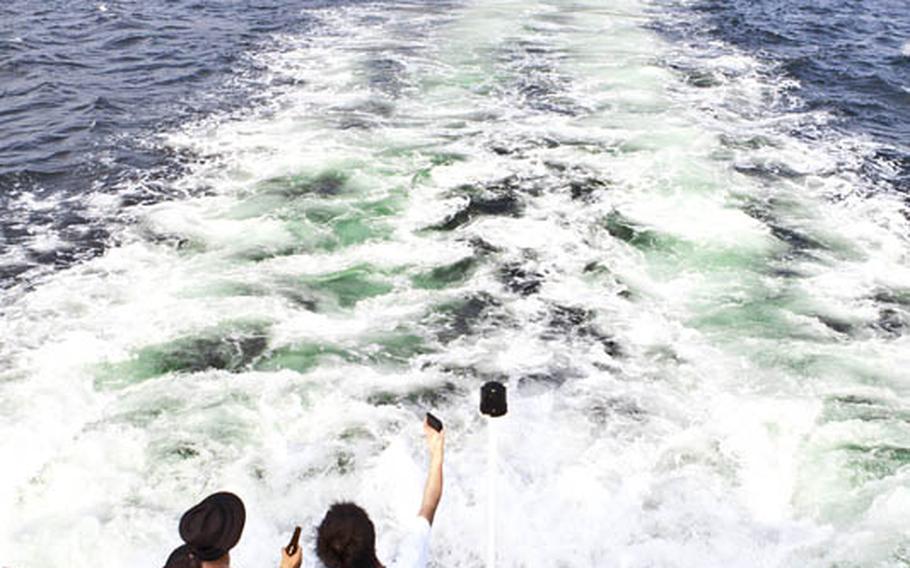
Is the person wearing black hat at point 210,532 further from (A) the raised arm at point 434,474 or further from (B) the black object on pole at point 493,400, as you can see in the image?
(B) the black object on pole at point 493,400

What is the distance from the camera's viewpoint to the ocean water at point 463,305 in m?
5.83

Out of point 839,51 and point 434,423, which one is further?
point 839,51

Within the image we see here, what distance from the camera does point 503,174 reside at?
11.6m

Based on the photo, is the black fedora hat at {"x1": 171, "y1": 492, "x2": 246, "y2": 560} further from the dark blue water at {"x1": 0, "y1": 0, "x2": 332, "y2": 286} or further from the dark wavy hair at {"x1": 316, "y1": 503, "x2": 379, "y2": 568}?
the dark blue water at {"x1": 0, "y1": 0, "x2": 332, "y2": 286}

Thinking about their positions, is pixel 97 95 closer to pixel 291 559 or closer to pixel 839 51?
pixel 291 559

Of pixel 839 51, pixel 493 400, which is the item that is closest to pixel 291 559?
pixel 493 400

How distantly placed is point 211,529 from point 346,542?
609mm

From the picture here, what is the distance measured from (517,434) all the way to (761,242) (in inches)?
195

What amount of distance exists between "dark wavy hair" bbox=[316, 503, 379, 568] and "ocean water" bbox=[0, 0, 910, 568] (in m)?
2.14

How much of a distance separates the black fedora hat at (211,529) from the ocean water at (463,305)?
208 cm

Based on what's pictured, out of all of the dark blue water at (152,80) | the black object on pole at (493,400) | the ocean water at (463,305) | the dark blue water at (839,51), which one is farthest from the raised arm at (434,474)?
the dark blue water at (839,51)

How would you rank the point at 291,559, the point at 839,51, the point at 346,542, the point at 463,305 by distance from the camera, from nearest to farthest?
1. the point at 346,542
2. the point at 291,559
3. the point at 463,305
4. the point at 839,51

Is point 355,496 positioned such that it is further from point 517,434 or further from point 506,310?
point 506,310

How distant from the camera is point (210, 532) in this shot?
342cm
